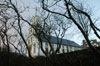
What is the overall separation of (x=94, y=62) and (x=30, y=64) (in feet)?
17.2

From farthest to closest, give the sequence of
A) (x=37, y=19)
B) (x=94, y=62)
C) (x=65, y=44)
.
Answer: (x=65, y=44) < (x=37, y=19) < (x=94, y=62)

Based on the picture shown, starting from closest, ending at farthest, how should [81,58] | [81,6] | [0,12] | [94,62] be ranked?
1. [94,62]
2. [81,58]
3. [0,12]
4. [81,6]

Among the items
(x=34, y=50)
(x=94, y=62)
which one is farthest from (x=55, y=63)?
(x=34, y=50)

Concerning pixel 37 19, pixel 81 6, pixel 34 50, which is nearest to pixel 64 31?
pixel 81 6

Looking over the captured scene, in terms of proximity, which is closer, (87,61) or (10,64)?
(87,61)

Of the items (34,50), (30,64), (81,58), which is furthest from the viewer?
(34,50)

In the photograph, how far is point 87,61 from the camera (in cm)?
818

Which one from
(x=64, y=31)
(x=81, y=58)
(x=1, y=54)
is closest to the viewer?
(x=81, y=58)

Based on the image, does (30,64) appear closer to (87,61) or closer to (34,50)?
→ (87,61)

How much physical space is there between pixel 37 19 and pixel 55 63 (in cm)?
658

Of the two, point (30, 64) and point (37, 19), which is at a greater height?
point (37, 19)

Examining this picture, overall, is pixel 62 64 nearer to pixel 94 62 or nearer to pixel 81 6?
pixel 94 62

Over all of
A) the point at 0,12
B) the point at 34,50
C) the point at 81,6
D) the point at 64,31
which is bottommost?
the point at 34,50

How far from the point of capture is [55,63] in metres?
8.97
